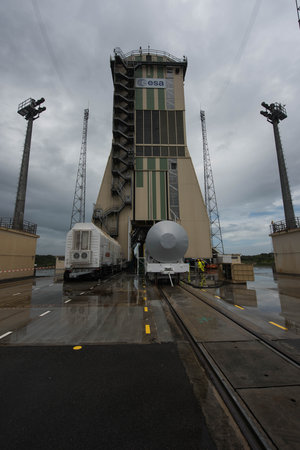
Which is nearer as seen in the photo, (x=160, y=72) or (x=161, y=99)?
(x=161, y=99)

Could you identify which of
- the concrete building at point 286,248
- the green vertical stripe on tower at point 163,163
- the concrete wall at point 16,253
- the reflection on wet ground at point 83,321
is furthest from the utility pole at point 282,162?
the concrete wall at point 16,253

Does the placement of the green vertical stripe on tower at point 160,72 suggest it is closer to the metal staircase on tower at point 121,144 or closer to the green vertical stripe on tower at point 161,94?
the green vertical stripe on tower at point 161,94

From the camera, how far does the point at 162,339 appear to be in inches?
199

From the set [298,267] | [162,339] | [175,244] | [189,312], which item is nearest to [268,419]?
[162,339]

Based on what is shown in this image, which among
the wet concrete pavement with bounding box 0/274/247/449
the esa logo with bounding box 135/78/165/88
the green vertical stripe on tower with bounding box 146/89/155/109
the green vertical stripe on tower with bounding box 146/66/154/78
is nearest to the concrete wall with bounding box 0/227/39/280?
the wet concrete pavement with bounding box 0/274/247/449

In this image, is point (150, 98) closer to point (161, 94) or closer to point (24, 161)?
point (161, 94)

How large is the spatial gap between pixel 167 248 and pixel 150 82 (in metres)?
36.3

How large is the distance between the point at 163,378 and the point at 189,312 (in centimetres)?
429

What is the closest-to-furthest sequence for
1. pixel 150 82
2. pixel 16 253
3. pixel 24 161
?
1. pixel 16 253
2. pixel 24 161
3. pixel 150 82

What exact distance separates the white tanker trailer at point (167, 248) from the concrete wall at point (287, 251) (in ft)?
38.7

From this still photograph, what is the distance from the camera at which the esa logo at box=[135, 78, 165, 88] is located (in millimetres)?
36969

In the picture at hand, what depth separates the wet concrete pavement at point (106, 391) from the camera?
2.25 m

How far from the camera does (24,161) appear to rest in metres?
25.4

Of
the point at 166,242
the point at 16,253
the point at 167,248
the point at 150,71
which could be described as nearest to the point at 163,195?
the point at 166,242
